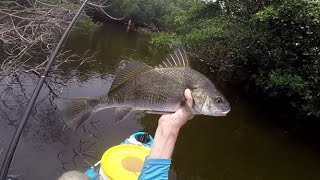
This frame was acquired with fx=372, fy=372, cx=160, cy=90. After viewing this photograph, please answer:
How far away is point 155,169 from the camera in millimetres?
2109

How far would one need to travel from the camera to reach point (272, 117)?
1428 centimetres

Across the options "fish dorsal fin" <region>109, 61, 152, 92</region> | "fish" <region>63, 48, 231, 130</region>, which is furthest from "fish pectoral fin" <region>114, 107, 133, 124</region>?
"fish dorsal fin" <region>109, 61, 152, 92</region>

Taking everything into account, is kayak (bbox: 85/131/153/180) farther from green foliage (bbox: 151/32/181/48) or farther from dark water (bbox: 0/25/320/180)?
green foliage (bbox: 151/32/181/48)

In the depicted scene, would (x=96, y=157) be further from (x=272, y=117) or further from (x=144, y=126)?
(x=272, y=117)

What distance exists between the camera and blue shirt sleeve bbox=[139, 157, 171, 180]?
2100mm

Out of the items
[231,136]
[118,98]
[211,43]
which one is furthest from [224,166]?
[118,98]

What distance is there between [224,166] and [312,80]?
11.8 feet

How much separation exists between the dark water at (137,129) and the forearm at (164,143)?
517 cm

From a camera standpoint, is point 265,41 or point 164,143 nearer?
point 164,143

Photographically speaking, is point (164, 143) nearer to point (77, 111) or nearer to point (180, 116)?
point (180, 116)

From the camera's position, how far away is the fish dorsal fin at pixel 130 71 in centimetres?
254

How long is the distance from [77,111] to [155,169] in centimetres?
90

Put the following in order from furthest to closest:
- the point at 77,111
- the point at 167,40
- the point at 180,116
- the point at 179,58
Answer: the point at 167,40 < the point at 77,111 < the point at 179,58 < the point at 180,116

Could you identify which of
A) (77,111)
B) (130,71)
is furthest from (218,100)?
(77,111)
